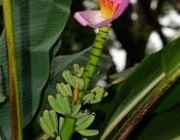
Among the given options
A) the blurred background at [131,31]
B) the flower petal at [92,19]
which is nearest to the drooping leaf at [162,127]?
the flower petal at [92,19]

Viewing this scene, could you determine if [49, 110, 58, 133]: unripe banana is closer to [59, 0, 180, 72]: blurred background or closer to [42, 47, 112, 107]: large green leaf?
[42, 47, 112, 107]: large green leaf

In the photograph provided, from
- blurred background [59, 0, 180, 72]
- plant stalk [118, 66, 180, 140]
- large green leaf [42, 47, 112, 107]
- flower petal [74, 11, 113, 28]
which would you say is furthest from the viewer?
blurred background [59, 0, 180, 72]

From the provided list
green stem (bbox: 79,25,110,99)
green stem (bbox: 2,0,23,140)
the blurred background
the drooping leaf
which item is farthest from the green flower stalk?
the blurred background

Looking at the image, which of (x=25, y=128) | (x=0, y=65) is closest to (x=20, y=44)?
(x=0, y=65)

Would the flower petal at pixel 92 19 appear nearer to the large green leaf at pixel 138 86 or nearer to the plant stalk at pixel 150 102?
the plant stalk at pixel 150 102

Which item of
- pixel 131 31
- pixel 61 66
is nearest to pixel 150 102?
pixel 61 66

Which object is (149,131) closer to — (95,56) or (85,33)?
(95,56)
